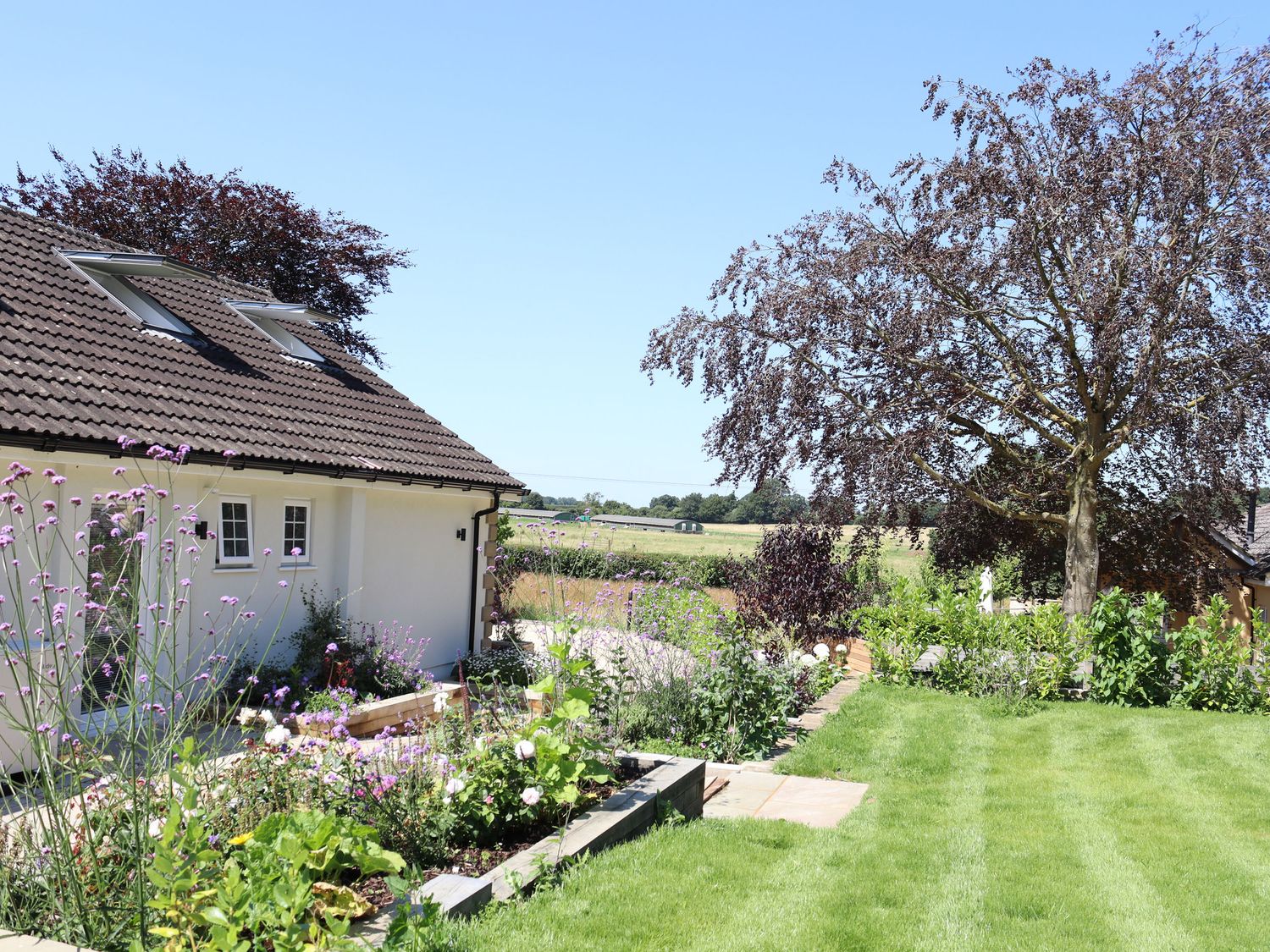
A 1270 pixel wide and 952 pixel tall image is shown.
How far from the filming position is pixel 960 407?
15.9 metres

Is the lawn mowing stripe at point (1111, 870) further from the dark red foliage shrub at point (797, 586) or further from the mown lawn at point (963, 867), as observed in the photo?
the dark red foliage shrub at point (797, 586)

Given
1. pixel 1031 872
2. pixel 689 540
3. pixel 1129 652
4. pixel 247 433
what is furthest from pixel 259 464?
pixel 689 540

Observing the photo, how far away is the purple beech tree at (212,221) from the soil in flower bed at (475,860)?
19.8 meters

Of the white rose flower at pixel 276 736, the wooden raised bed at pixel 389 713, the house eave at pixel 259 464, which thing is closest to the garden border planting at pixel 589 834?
the white rose flower at pixel 276 736

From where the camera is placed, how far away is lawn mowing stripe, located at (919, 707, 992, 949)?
4.54 m

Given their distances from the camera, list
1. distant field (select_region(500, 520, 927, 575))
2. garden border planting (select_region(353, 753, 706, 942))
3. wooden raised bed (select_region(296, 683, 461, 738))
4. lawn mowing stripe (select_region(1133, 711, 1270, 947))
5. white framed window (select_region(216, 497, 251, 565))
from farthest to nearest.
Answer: white framed window (select_region(216, 497, 251, 565))
distant field (select_region(500, 520, 927, 575))
wooden raised bed (select_region(296, 683, 461, 738))
lawn mowing stripe (select_region(1133, 711, 1270, 947))
garden border planting (select_region(353, 753, 706, 942))

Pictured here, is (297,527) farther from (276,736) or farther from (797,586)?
(276,736)

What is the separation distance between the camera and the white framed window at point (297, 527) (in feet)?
36.5

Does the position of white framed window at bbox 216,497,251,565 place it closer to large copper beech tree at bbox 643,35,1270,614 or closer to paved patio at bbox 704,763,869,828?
paved patio at bbox 704,763,869,828

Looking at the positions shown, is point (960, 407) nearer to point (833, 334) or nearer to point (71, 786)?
point (833, 334)

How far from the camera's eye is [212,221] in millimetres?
23797

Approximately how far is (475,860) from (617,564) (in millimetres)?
10479

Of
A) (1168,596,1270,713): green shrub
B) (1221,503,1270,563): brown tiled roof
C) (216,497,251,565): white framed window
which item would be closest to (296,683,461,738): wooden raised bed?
(216,497,251,565): white framed window

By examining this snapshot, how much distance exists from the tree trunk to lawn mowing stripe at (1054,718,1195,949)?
6431 mm
